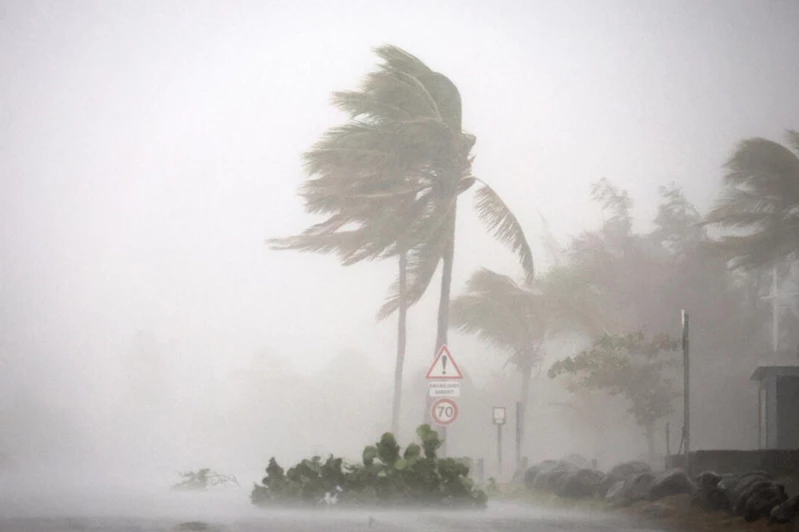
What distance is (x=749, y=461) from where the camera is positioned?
2339 cm

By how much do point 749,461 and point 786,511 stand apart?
24.6 feet

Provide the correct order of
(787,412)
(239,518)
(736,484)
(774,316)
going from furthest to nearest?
1. (774,316)
2. (787,412)
3. (239,518)
4. (736,484)

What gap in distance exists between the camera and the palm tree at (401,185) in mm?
33656

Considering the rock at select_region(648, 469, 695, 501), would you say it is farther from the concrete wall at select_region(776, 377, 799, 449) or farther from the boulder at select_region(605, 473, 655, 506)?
the concrete wall at select_region(776, 377, 799, 449)

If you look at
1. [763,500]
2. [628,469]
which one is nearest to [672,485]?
[763,500]

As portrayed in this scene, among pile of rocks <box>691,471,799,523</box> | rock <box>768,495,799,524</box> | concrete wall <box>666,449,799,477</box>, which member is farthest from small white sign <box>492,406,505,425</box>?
rock <box>768,495,799,524</box>

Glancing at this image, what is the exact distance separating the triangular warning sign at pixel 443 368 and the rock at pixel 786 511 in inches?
413

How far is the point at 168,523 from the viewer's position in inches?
696

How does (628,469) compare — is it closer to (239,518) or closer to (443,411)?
(443,411)

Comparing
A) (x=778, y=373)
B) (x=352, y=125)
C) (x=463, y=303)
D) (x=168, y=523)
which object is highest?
(x=352, y=125)

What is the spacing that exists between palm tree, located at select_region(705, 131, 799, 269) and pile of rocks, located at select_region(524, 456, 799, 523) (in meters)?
20.5

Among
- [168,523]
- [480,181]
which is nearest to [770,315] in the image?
[480,181]

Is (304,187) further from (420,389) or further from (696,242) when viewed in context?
(696,242)

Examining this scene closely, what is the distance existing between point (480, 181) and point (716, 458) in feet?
42.3
